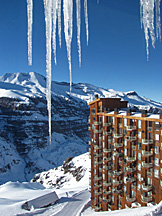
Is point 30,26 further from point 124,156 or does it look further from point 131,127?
point 124,156

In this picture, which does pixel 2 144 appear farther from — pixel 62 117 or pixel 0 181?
pixel 62 117

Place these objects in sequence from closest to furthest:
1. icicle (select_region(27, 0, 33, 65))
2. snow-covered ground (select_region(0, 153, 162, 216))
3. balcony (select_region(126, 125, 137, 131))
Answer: icicle (select_region(27, 0, 33, 65)), snow-covered ground (select_region(0, 153, 162, 216)), balcony (select_region(126, 125, 137, 131))

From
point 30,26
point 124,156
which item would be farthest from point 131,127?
point 30,26

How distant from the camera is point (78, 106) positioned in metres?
172

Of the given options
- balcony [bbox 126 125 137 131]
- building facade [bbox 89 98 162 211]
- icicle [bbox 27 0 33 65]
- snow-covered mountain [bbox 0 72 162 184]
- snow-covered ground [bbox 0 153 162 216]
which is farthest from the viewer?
snow-covered mountain [bbox 0 72 162 184]

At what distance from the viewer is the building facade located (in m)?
18.6

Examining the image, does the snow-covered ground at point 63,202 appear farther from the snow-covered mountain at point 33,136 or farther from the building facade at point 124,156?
the snow-covered mountain at point 33,136

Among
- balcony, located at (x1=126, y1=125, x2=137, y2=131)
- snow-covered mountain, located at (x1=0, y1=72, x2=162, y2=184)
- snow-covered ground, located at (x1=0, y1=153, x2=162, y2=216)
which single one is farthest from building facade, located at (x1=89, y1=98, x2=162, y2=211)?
snow-covered mountain, located at (x1=0, y1=72, x2=162, y2=184)

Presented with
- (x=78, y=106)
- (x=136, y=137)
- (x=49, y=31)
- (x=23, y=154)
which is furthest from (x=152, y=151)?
(x=78, y=106)

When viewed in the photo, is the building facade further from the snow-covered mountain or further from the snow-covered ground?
the snow-covered mountain

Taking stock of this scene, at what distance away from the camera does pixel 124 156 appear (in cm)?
2255

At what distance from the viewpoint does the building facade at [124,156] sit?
1859 centimetres

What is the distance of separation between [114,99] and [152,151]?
11.4 metres

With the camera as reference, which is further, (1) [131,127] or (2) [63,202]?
(2) [63,202]
